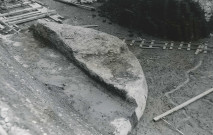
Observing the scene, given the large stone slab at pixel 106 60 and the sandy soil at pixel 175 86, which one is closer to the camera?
the sandy soil at pixel 175 86

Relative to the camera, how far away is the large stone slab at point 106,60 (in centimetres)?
772

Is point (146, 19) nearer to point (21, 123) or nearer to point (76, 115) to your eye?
point (76, 115)

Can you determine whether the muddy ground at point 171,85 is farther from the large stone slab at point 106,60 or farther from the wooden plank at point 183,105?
the large stone slab at point 106,60

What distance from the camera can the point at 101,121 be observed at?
7230 mm

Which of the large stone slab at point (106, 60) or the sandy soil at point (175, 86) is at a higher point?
the large stone slab at point (106, 60)

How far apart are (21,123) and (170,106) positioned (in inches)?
168

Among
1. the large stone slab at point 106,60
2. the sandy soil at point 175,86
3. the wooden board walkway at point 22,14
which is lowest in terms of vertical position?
the wooden board walkway at point 22,14

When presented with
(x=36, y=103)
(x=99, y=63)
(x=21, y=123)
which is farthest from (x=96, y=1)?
(x=21, y=123)

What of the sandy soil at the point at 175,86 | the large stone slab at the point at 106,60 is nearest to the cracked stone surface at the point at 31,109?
the large stone slab at the point at 106,60

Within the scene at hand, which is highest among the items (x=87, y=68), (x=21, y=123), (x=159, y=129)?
(x=21, y=123)

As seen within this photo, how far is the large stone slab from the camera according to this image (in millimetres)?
7719

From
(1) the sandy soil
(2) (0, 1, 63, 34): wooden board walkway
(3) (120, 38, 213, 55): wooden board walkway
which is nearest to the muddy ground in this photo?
(1) the sandy soil

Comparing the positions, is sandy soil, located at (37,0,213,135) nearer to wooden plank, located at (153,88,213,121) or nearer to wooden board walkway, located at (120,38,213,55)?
wooden plank, located at (153,88,213,121)

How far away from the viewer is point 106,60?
8.81 metres
